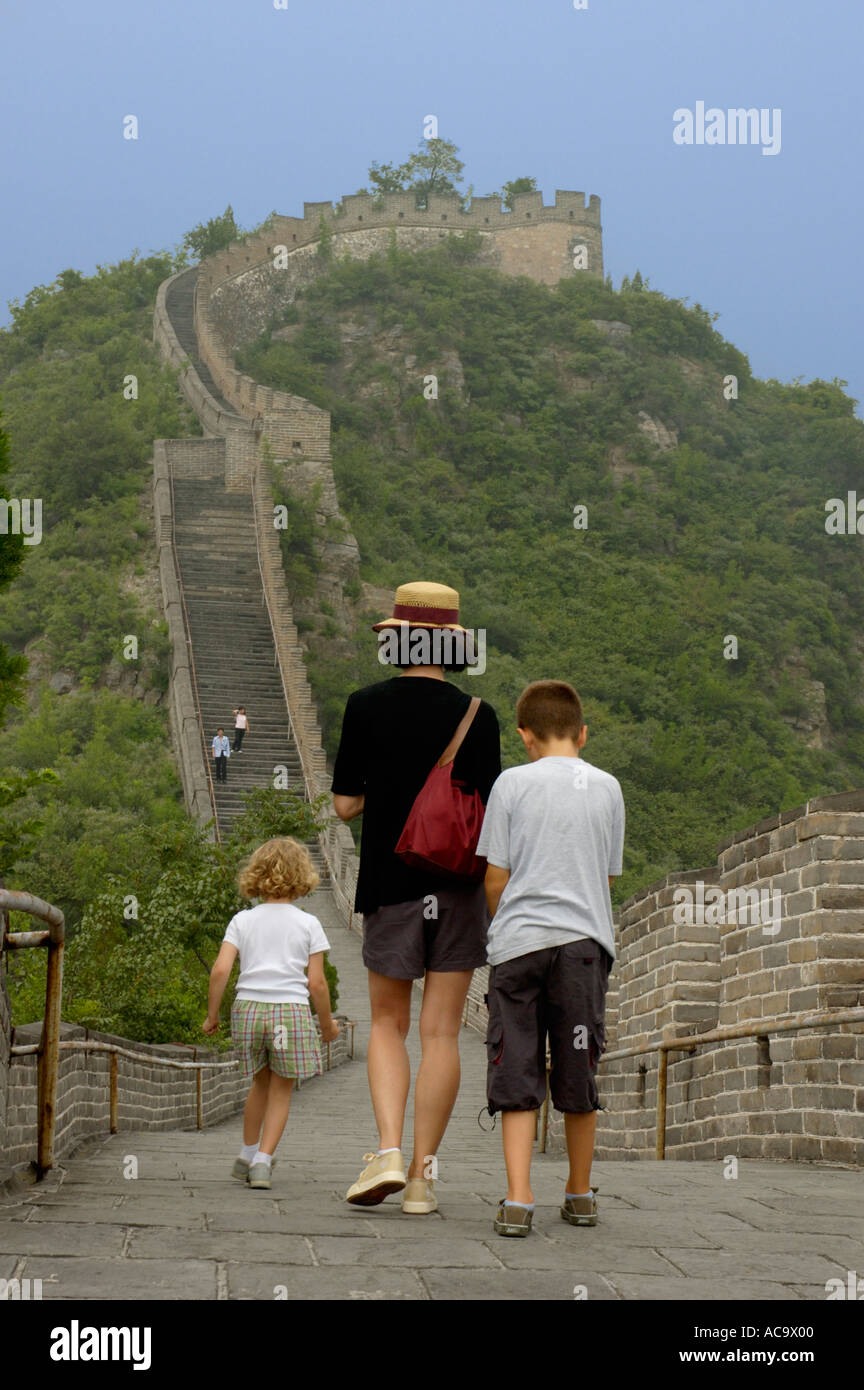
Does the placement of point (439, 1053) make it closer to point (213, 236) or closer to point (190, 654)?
point (190, 654)

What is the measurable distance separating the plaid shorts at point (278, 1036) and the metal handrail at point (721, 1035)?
1288 millimetres

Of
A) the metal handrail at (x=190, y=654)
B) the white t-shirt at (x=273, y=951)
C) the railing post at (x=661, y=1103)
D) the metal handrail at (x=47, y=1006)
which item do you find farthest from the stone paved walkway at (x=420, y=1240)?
the metal handrail at (x=190, y=654)

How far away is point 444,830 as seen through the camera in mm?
5102

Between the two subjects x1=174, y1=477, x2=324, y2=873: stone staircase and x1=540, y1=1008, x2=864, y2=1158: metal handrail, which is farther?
x1=174, y1=477, x2=324, y2=873: stone staircase

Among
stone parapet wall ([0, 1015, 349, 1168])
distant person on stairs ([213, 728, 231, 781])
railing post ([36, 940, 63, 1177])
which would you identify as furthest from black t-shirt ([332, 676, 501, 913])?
distant person on stairs ([213, 728, 231, 781])

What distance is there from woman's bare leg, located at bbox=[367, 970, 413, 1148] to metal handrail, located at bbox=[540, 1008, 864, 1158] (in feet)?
6.31

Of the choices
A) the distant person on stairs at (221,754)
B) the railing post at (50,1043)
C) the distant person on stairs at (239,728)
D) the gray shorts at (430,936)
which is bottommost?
the railing post at (50,1043)

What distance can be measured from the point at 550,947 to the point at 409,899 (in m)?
0.50

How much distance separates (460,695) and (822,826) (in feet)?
11.0

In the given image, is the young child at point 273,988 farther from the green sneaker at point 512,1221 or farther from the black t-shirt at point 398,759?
the green sneaker at point 512,1221

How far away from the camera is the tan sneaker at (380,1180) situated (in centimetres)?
499

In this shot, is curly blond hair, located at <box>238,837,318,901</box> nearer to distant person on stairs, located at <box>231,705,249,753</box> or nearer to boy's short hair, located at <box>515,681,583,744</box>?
boy's short hair, located at <box>515,681,583,744</box>

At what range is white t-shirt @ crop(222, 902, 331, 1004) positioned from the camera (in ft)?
20.7

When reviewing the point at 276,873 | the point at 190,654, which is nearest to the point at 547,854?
the point at 276,873
